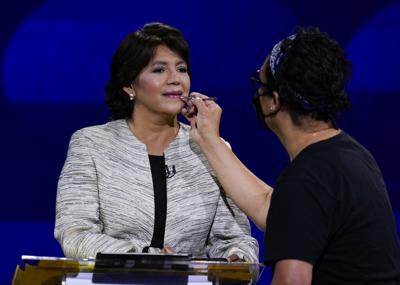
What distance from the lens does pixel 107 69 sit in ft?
9.82

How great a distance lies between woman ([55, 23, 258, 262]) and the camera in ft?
7.39

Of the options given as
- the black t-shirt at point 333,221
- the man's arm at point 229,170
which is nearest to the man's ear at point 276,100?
the black t-shirt at point 333,221

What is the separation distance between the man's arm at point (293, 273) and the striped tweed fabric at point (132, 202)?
2.44 feet

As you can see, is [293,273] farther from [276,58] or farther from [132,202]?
[132,202]

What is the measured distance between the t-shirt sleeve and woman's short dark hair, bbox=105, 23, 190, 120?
40.8 inches

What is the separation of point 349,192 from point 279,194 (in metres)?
0.13

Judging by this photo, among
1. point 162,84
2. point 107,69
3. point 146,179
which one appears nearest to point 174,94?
point 162,84

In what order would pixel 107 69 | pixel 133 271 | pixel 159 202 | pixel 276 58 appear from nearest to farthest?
pixel 276 58 → pixel 133 271 → pixel 159 202 → pixel 107 69

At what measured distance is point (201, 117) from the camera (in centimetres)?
229

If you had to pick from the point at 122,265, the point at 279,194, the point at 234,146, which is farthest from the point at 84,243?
the point at 234,146

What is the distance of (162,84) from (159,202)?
14.2 inches

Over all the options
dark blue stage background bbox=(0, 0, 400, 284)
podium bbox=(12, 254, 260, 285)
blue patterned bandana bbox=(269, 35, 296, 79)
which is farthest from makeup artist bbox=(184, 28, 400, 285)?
dark blue stage background bbox=(0, 0, 400, 284)

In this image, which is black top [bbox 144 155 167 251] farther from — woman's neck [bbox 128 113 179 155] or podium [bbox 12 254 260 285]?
podium [bbox 12 254 260 285]

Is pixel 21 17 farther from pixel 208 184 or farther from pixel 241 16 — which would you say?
pixel 208 184
